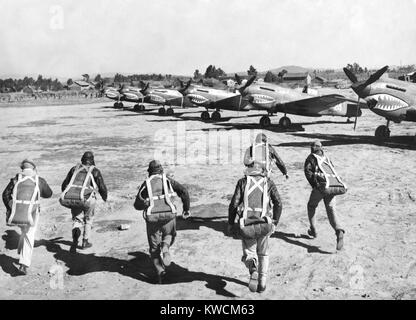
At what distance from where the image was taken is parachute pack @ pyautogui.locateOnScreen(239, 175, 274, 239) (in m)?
5.03

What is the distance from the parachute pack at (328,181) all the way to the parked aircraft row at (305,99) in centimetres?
1149

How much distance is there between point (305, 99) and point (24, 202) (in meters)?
18.7

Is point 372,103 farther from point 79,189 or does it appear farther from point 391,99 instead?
point 79,189

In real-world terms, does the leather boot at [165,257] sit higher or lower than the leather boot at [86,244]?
higher

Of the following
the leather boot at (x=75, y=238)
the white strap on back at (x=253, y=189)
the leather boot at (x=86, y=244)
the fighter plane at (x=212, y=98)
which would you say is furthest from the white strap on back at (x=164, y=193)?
the fighter plane at (x=212, y=98)

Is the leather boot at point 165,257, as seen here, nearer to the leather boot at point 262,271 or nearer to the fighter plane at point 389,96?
the leather boot at point 262,271

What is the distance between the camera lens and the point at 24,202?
19.2 feet

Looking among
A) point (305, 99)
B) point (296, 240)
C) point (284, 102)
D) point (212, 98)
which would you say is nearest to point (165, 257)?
point (296, 240)

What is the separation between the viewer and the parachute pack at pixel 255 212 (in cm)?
503

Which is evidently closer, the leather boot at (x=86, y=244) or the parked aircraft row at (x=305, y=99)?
the leather boot at (x=86, y=244)

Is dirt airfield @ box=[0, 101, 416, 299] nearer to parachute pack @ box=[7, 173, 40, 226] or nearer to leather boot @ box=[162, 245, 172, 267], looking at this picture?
leather boot @ box=[162, 245, 172, 267]

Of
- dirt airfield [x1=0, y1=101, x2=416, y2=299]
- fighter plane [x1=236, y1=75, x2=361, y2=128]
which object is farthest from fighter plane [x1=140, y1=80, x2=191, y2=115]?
Result: dirt airfield [x1=0, y1=101, x2=416, y2=299]
